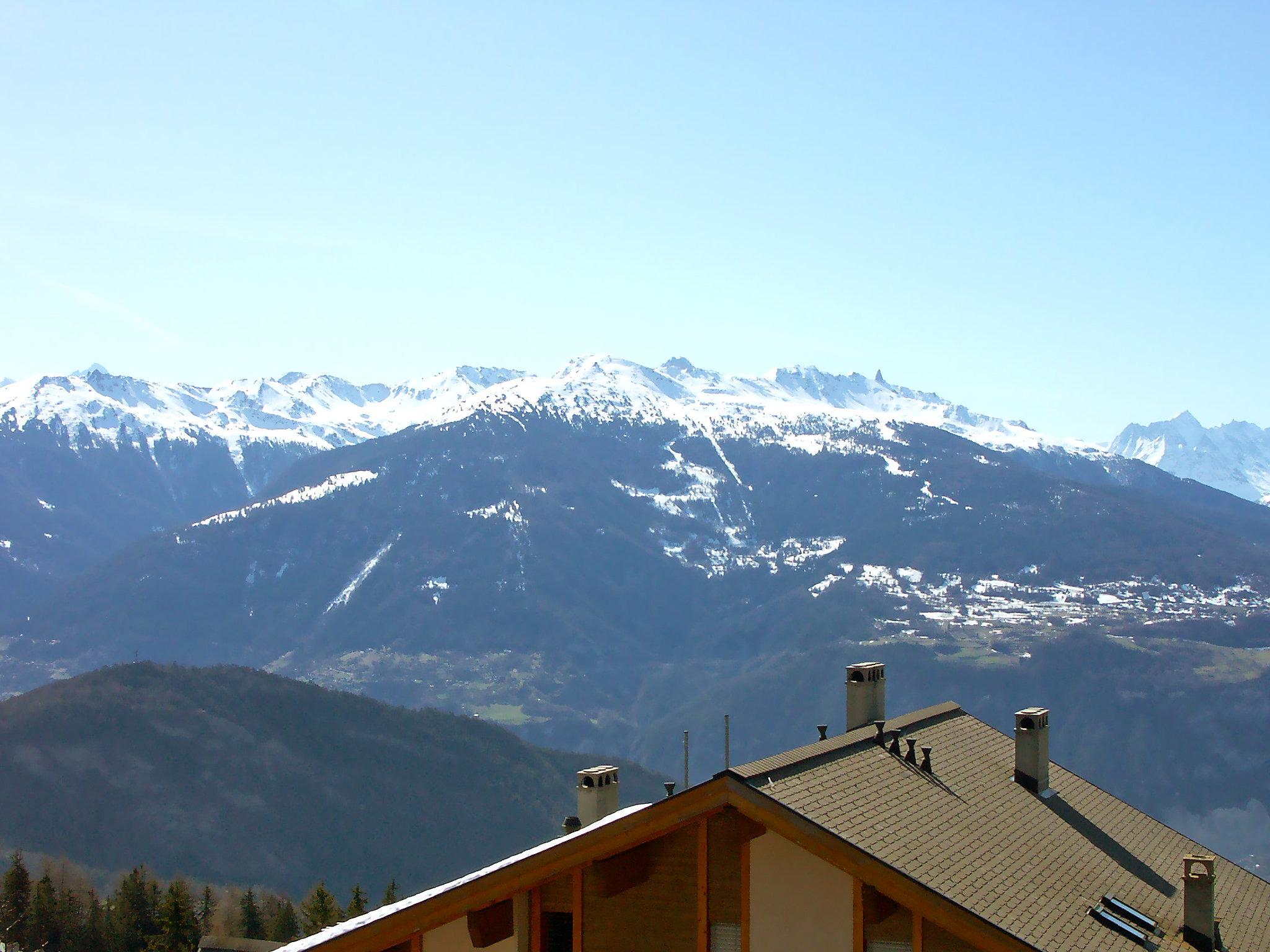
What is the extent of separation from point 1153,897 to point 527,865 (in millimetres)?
12014

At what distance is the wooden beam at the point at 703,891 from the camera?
16.0 meters

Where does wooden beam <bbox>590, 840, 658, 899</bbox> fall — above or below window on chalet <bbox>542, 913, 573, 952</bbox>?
above

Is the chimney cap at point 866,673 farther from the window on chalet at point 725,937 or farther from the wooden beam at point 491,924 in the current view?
the window on chalet at point 725,937

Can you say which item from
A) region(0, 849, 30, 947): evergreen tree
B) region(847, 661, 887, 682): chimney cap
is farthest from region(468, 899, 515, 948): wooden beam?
region(0, 849, 30, 947): evergreen tree

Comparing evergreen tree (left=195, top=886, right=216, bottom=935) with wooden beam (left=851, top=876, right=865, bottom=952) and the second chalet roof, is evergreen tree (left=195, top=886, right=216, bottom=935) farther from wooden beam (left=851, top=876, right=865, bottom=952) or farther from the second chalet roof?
wooden beam (left=851, top=876, right=865, bottom=952)

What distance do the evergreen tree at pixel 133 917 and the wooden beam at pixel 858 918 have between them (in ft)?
485

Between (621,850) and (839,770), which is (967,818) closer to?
(839,770)

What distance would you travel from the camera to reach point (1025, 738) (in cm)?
2697

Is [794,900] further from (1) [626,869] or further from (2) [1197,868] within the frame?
(2) [1197,868]

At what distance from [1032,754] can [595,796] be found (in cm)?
960

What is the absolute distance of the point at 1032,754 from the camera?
2689 cm

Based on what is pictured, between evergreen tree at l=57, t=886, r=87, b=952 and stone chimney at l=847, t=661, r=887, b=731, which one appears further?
evergreen tree at l=57, t=886, r=87, b=952

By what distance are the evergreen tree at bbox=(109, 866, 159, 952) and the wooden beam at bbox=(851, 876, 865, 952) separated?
148m

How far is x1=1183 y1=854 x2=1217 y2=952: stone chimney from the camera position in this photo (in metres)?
21.3
